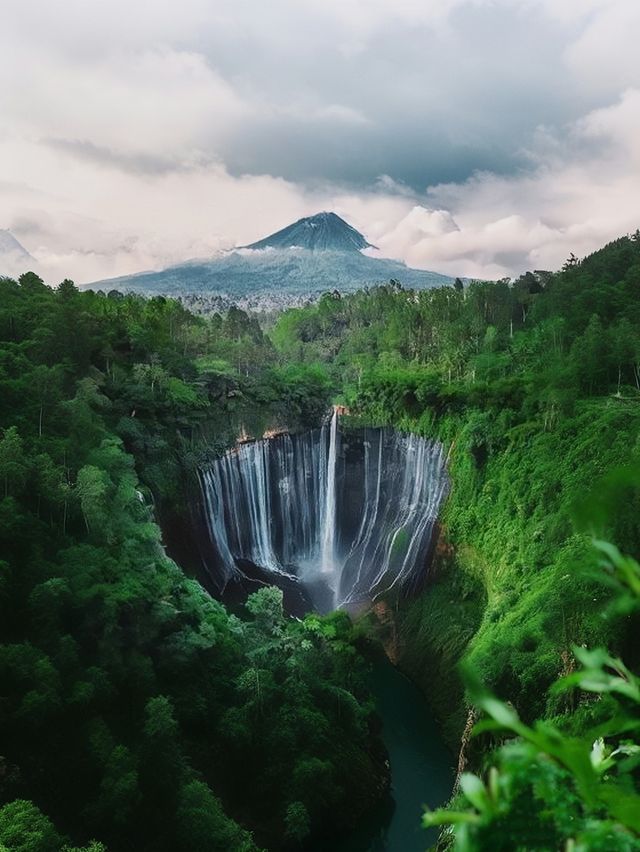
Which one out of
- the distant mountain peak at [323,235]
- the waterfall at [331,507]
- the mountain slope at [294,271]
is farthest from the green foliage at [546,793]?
the distant mountain peak at [323,235]

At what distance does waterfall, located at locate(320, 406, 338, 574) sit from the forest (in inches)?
45.6

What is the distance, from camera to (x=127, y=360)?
19828 millimetres

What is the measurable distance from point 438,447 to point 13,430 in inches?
528

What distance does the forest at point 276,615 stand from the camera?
209 centimetres

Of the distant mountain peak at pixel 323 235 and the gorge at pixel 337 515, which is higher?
the distant mountain peak at pixel 323 235

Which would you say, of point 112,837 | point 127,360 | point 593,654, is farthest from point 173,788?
point 127,360

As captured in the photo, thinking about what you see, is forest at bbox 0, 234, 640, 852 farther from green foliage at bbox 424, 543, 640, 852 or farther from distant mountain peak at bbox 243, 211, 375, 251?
distant mountain peak at bbox 243, 211, 375, 251

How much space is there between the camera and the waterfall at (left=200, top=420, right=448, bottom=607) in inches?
799

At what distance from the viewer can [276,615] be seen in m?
13.7

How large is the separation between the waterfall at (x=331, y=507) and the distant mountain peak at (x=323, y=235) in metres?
91.6

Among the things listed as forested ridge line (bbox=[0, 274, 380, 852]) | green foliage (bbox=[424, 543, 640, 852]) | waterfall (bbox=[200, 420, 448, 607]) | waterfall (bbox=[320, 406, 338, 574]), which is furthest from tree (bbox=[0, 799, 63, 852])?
waterfall (bbox=[320, 406, 338, 574])

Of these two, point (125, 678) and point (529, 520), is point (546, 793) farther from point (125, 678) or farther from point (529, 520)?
point (529, 520)

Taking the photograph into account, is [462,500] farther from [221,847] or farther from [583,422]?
[221,847]

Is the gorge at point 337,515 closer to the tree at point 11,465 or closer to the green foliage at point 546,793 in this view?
the tree at point 11,465
